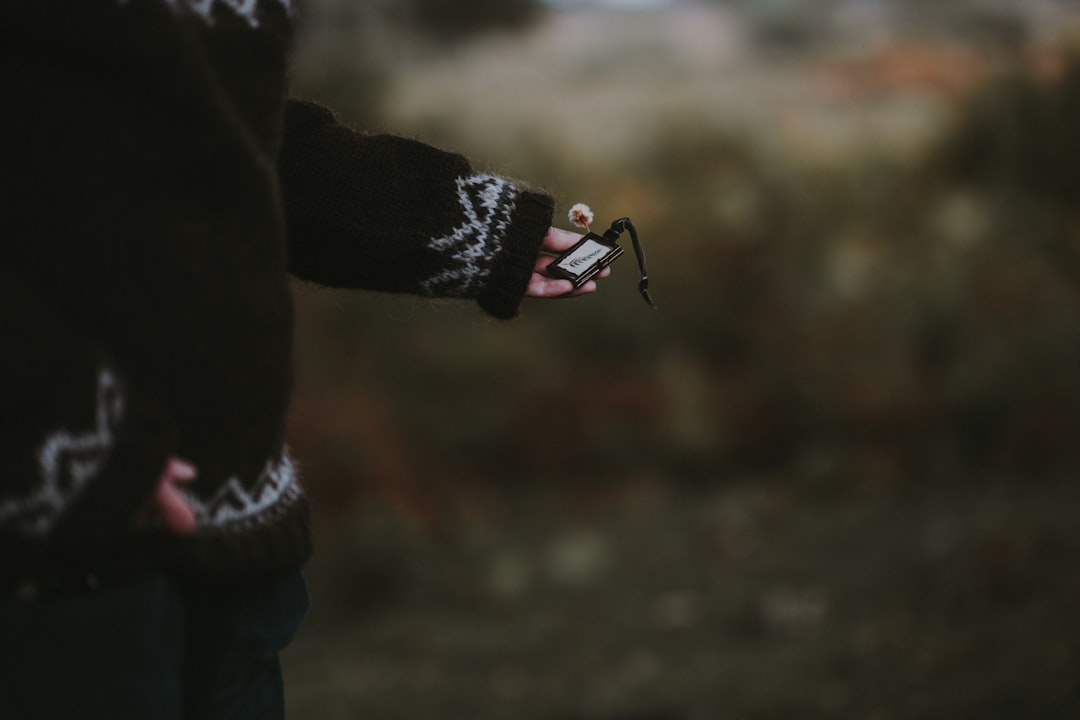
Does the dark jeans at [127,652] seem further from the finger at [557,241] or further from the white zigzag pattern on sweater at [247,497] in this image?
the finger at [557,241]

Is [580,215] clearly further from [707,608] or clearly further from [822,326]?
[822,326]

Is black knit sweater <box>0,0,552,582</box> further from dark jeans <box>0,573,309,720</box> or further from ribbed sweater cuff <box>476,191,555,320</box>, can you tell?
ribbed sweater cuff <box>476,191,555,320</box>

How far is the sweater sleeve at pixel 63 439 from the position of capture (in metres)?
0.70

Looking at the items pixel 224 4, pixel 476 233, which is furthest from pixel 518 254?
pixel 224 4

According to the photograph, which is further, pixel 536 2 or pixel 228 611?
pixel 536 2

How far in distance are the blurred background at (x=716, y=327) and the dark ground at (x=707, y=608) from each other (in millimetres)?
18

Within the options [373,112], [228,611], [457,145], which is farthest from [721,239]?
[228,611]

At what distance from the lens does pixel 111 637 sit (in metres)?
0.80

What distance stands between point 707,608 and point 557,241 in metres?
3.05

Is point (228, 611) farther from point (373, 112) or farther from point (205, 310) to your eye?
point (373, 112)

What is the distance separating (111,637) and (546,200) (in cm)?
58

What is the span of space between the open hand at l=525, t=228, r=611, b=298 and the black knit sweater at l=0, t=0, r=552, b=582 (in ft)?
1.07

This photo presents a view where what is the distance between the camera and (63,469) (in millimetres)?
714

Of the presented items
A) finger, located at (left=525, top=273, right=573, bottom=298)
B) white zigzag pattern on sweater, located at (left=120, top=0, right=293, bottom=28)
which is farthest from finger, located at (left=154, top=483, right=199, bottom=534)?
finger, located at (left=525, top=273, right=573, bottom=298)
